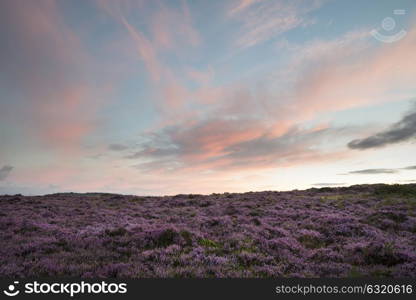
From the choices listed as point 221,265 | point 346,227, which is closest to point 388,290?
point 221,265

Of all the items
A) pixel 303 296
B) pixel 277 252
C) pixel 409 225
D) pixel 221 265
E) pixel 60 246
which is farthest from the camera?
pixel 409 225

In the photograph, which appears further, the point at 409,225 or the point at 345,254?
the point at 409,225

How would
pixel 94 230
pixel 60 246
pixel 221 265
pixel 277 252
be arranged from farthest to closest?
pixel 94 230 → pixel 60 246 → pixel 277 252 → pixel 221 265

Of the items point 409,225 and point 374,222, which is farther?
point 374,222

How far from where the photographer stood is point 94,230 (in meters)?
14.3

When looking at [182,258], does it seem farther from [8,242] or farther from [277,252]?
[8,242]

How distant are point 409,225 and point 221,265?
1301 centimetres

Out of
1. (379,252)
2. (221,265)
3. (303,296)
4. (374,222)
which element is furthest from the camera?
(374,222)

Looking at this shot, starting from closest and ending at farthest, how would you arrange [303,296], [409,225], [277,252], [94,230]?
1. [303,296]
2. [277,252]
3. [94,230]
4. [409,225]

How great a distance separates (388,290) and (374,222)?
11220 millimetres

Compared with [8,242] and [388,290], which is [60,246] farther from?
[388,290]

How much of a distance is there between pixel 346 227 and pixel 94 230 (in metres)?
13.8

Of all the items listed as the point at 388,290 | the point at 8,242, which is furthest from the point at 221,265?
the point at 8,242

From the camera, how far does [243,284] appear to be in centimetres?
707
